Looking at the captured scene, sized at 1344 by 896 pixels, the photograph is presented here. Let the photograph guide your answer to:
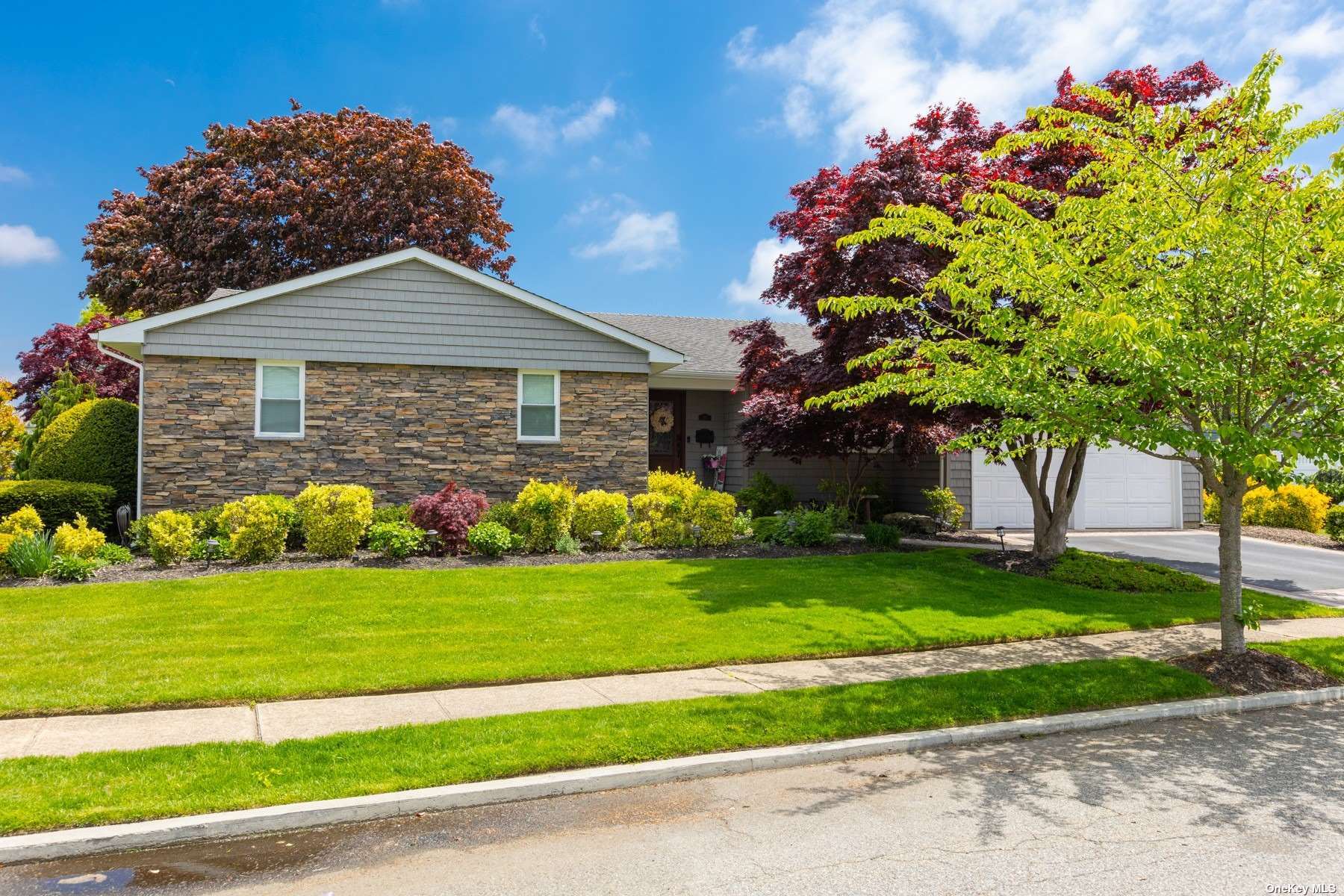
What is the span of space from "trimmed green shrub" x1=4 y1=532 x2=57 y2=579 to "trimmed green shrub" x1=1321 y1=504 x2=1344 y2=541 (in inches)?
918

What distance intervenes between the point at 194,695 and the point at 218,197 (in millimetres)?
23273

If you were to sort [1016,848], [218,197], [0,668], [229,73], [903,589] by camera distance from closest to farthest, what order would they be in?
[1016,848]
[0,668]
[903,589]
[229,73]
[218,197]

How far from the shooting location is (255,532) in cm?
1140

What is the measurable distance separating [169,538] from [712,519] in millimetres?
7486

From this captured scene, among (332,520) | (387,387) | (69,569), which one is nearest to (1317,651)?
(332,520)

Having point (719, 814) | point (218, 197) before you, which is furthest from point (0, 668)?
point (218, 197)

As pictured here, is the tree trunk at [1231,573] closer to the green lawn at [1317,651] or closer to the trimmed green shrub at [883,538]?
the green lawn at [1317,651]

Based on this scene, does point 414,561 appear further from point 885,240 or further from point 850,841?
point 850,841

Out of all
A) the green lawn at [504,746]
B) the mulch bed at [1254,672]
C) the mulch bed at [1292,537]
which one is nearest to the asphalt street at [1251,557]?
the mulch bed at [1292,537]

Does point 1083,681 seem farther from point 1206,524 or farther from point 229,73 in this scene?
point 229,73

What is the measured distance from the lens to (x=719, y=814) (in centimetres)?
472

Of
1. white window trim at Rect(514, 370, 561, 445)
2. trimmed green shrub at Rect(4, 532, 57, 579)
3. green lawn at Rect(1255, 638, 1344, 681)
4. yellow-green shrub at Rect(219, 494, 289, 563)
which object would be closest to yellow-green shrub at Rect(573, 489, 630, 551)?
white window trim at Rect(514, 370, 561, 445)

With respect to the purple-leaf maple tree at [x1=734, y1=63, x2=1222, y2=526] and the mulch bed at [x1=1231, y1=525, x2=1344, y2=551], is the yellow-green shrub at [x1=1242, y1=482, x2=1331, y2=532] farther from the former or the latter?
the purple-leaf maple tree at [x1=734, y1=63, x2=1222, y2=526]

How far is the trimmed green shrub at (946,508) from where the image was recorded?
61.0ft
